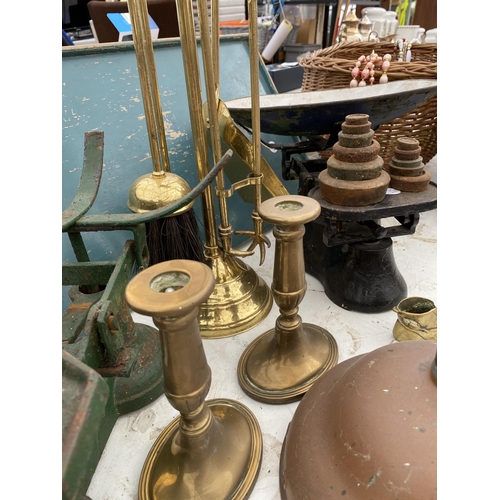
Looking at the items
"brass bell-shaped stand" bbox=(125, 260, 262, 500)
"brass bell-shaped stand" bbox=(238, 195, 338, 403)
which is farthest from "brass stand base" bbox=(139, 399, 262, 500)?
"brass bell-shaped stand" bbox=(238, 195, 338, 403)

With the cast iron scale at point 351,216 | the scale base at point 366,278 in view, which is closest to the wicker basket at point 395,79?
the cast iron scale at point 351,216

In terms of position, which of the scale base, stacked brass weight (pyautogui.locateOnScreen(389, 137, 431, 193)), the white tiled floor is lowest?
the white tiled floor

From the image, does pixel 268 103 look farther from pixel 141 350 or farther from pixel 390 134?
pixel 141 350

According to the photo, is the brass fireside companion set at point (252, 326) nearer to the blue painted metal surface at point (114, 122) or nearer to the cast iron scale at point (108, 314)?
the cast iron scale at point (108, 314)

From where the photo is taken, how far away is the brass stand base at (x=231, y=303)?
85cm

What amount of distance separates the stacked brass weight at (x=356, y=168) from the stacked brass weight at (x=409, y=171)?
83mm

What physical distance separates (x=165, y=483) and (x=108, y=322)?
23cm

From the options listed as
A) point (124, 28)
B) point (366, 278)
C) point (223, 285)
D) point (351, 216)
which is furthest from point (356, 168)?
point (124, 28)

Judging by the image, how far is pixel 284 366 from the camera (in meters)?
0.72

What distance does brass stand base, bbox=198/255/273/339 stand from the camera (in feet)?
2.79

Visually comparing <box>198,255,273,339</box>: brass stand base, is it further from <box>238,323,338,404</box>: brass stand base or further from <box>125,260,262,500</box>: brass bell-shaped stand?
<box>125,260,262,500</box>: brass bell-shaped stand

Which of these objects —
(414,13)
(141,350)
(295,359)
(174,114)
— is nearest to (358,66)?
(174,114)

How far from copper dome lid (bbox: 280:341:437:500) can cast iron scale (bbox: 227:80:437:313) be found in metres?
0.30

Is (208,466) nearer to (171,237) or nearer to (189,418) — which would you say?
(189,418)
